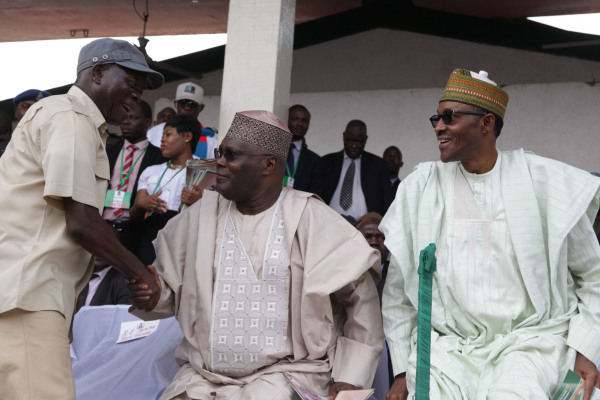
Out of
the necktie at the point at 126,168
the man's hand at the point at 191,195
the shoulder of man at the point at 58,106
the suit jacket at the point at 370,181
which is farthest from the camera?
the suit jacket at the point at 370,181

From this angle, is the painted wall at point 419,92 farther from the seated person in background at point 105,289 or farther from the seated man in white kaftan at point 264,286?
the seated man in white kaftan at point 264,286

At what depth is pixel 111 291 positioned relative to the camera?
5766mm

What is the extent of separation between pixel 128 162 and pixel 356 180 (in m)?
2.67

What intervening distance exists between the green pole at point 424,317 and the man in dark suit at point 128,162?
12.2ft

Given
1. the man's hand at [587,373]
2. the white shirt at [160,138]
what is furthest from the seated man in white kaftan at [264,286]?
the white shirt at [160,138]

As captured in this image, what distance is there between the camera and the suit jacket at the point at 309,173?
7.37 m

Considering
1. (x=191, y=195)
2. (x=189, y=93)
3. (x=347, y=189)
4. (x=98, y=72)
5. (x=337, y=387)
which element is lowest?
(x=337, y=387)

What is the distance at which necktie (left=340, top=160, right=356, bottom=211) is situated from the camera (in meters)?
8.00

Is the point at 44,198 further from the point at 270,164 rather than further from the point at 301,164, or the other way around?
the point at 301,164

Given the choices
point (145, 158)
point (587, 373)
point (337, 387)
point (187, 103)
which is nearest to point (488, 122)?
point (587, 373)

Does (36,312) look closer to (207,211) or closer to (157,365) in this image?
(207,211)

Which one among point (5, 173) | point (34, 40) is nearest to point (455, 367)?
point (5, 173)

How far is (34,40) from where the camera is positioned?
520 inches

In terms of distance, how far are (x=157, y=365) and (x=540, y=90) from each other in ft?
26.8
